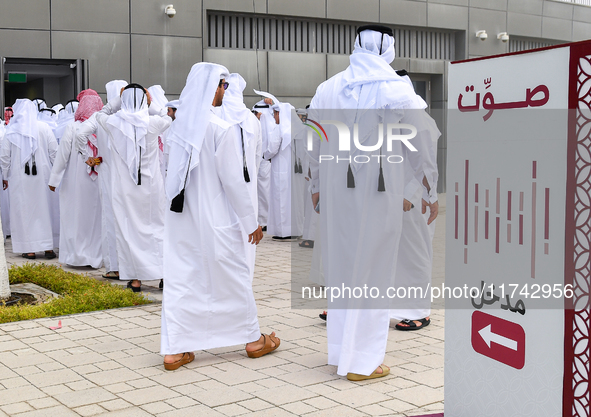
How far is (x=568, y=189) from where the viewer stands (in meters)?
2.57

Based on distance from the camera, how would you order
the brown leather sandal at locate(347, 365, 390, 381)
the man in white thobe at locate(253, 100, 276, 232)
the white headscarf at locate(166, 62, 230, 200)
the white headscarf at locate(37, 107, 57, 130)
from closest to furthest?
the brown leather sandal at locate(347, 365, 390, 381), the white headscarf at locate(166, 62, 230, 200), the white headscarf at locate(37, 107, 57, 130), the man in white thobe at locate(253, 100, 276, 232)

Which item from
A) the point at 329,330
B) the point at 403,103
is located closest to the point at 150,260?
the point at 329,330

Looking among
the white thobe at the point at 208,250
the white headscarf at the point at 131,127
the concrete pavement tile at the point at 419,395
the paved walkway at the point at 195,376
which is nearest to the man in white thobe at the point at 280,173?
the white headscarf at the point at 131,127

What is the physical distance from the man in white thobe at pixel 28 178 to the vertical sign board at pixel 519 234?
7494 millimetres

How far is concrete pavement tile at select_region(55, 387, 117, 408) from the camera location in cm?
398

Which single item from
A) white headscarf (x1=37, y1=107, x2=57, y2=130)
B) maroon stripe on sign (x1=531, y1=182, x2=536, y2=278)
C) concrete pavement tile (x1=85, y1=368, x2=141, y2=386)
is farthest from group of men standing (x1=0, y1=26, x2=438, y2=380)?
white headscarf (x1=37, y1=107, x2=57, y2=130)

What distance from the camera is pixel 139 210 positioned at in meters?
7.22

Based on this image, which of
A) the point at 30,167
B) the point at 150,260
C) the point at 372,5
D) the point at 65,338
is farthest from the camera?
the point at 372,5

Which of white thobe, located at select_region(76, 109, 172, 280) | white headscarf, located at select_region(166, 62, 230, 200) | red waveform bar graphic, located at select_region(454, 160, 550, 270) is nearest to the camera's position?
red waveform bar graphic, located at select_region(454, 160, 550, 270)

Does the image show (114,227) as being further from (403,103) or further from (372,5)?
(372,5)

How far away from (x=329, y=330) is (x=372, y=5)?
12.8 m

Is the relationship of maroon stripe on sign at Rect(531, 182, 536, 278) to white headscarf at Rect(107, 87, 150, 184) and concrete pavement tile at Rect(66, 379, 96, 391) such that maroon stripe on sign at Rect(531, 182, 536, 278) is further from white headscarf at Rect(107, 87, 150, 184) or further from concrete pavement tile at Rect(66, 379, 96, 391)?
white headscarf at Rect(107, 87, 150, 184)

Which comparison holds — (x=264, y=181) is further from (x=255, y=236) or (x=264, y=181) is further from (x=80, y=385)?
(x=80, y=385)

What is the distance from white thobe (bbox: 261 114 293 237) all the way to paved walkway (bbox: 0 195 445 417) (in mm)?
4767
